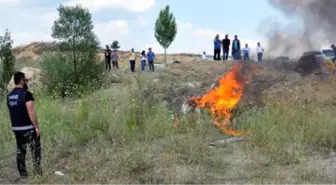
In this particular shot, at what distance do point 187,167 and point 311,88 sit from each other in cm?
995

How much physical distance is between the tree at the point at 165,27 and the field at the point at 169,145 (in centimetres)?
2612

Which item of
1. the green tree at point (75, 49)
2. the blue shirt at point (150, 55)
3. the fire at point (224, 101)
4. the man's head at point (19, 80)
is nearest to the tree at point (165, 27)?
the blue shirt at point (150, 55)

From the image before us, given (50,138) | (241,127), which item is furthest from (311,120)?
(50,138)

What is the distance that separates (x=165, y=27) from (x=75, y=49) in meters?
17.2

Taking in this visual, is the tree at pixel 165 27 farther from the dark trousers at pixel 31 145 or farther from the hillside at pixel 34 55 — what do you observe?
the dark trousers at pixel 31 145

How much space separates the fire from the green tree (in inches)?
347

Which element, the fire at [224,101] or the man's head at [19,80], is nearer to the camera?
the man's head at [19,80]

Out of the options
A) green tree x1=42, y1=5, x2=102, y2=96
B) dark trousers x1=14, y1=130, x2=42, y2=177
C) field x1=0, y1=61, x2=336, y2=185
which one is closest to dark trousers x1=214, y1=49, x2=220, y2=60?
green tree x1=42, y1=5, x2=102, y2=96

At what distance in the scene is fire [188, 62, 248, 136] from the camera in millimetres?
12461

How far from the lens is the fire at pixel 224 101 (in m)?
12.5

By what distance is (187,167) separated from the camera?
29.7ft

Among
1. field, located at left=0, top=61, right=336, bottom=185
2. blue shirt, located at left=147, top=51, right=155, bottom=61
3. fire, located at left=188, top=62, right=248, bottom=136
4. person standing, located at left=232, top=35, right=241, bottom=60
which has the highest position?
person standing, located at left=232, top=35, right=241, bottom=60

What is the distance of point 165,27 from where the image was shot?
41.1 metres

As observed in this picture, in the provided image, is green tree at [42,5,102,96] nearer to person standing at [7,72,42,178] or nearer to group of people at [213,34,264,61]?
group of people at [213,34,264,61]
